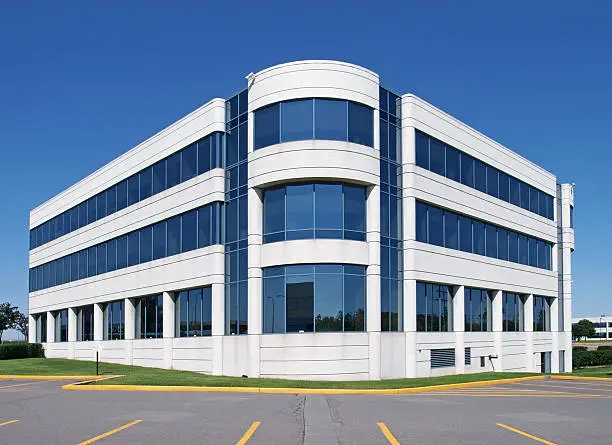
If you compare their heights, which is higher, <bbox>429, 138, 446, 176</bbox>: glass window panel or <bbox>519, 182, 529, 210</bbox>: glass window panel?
<bbox>429, 138, 446, 176</bbox>: glass window panel

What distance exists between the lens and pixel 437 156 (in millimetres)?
36156

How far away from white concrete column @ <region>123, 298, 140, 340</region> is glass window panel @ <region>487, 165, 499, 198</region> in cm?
2253

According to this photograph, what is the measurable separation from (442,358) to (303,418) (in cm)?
2080

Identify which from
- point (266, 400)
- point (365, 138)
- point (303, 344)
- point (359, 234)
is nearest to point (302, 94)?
point (365, 138)

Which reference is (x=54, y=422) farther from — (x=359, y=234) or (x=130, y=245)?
(x=130, y=245)

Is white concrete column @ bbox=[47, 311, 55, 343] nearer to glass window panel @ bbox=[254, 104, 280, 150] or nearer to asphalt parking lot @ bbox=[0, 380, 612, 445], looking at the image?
glass window panel @ bbox=[254, 104, 280, 150]

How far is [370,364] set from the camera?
3023cm

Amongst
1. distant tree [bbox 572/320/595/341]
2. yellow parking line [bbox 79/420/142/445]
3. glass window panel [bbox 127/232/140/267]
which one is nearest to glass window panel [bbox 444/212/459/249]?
glass window panel [bbox 127/232/140/267]

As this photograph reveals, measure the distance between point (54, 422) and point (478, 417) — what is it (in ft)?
32.0

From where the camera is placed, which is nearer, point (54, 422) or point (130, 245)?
point (54, 422)

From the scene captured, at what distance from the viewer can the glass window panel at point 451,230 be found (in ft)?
120

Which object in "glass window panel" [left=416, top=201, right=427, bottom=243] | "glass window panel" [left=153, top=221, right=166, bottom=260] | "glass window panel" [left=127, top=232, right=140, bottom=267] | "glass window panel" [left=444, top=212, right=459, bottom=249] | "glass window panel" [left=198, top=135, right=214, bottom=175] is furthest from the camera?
"glass window panel" [left=127, top=232, right=140, bottom=267]

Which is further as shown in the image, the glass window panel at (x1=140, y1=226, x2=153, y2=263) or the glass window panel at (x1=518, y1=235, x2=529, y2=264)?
the glass window panel at (x1=518, y1=235, x2=529, y2=264)

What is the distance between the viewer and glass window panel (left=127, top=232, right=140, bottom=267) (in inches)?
1651
